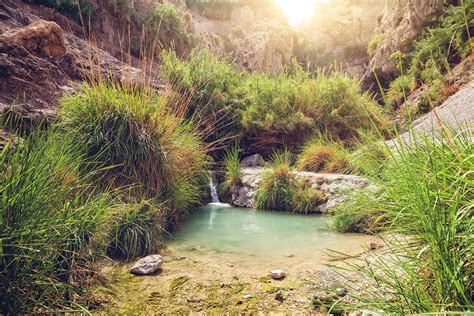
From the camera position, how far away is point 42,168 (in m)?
1.36

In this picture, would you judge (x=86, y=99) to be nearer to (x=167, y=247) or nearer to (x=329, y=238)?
(x=167, y=247)

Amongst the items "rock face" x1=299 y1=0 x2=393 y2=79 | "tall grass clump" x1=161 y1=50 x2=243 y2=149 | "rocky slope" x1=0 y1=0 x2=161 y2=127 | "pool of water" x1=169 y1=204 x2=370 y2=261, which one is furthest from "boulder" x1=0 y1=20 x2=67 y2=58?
"rock face" x1=299 y1=0 x2=393 y2=79

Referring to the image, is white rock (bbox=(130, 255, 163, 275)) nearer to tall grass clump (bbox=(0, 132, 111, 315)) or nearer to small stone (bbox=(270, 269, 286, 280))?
tall grass clump (bbox=(0, 132, 111, 315))

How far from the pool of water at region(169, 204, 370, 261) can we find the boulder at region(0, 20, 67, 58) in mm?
2861

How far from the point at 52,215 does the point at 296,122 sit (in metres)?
5.43

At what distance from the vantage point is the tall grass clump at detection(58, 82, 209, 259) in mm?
2750

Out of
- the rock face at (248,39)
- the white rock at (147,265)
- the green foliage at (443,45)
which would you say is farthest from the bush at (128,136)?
the rock face at (248,39)

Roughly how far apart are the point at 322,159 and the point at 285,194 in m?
1.09

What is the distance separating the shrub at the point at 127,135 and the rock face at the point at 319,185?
2.07 meters

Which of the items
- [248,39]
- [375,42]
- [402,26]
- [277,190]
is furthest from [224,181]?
[248,39]

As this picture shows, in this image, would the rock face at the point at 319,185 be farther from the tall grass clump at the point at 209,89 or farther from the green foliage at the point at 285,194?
the tall grass clump at the point at 209,89

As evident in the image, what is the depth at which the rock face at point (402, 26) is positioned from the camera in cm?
965

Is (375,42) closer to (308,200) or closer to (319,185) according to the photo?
(319,185)

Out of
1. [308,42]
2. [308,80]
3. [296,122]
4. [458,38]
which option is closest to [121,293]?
[296,122]
